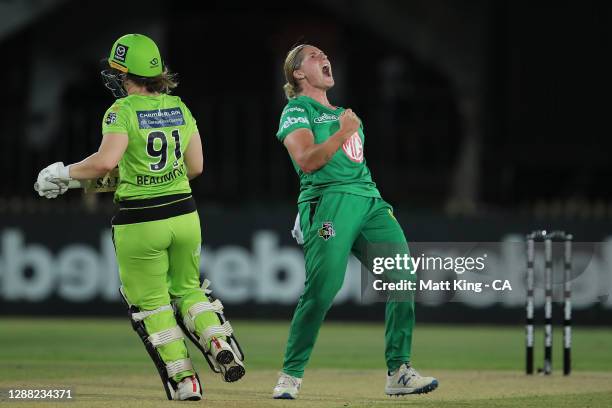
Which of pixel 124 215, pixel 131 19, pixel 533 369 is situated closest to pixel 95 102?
pixel 131 19

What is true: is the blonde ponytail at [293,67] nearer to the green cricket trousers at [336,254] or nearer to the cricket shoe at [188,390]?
the green cricket trousers at [336,254]

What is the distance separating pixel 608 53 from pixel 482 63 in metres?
2.15

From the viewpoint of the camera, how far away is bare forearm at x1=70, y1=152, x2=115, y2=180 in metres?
8.05

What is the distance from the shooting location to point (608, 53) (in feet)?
66.9

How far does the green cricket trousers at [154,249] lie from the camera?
830cm

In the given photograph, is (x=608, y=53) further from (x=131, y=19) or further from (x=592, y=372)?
(x=592, y=372)

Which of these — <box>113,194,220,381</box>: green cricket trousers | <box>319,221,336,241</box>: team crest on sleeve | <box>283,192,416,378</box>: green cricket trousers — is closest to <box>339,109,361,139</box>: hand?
<box>283,192,416,378</box>: green cricket trousers

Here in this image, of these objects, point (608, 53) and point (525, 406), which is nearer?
point (525, 406)

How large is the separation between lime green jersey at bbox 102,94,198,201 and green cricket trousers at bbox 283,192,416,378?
36.1 inches

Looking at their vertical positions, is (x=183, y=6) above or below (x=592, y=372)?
above

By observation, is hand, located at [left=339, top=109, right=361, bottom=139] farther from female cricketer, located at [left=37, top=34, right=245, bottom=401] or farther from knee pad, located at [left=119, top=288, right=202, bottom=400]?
knee pad, located at [left=119, top=288, right=202, bottom=400]

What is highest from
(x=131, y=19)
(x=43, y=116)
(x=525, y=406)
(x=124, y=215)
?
(x=131, y=19)

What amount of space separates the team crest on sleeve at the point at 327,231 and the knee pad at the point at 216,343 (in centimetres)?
82

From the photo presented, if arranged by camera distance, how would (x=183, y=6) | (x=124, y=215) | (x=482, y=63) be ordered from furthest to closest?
(x=183, y=6) < (x=482, y=63) < (x=124, y=215)
